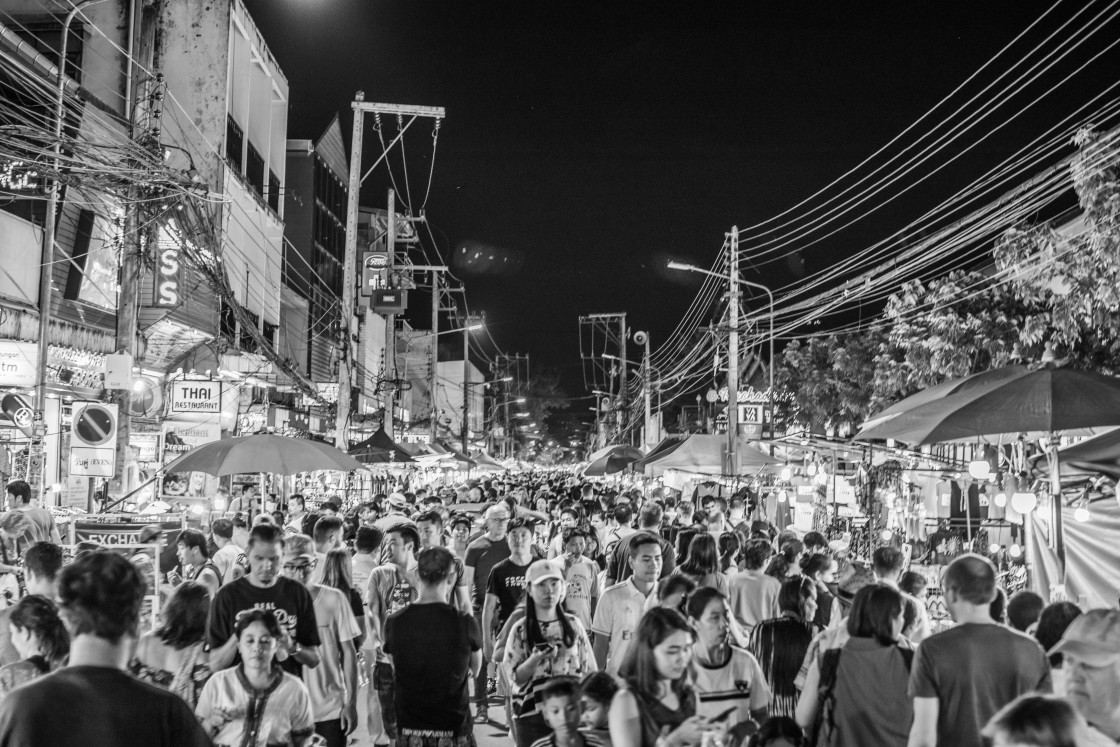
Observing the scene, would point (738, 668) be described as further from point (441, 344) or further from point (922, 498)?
point (441, 344)

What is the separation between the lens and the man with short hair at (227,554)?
9250mm

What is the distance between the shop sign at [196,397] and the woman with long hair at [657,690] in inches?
614

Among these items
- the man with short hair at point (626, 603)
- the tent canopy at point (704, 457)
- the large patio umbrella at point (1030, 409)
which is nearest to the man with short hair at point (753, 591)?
the man with short hair at point (626, 603)

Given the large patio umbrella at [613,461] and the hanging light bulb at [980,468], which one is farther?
the large patio umbrella at [613,461]

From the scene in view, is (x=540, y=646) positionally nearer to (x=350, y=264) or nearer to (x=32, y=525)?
(x=32, y=525)

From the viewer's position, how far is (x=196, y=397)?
18.7 metres

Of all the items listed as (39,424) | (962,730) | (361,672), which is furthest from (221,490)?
(962,730)

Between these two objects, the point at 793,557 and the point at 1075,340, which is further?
the point at 1075,340

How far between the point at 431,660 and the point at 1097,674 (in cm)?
345

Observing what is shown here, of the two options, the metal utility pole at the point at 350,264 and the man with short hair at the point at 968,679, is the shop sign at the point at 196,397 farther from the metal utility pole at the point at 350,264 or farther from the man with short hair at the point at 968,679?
the man with short hair at the point at 968,679

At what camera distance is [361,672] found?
38.3 ft

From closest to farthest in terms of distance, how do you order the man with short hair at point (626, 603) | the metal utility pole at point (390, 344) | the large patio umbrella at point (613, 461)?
1. the man with short hair at point (626, 603)
2. the large patio umbrella at point (613, 461)
3. the metal utility pole at point (390, 344)

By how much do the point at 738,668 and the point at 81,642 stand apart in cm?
308

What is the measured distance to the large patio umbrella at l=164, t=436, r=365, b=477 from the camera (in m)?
12.1
